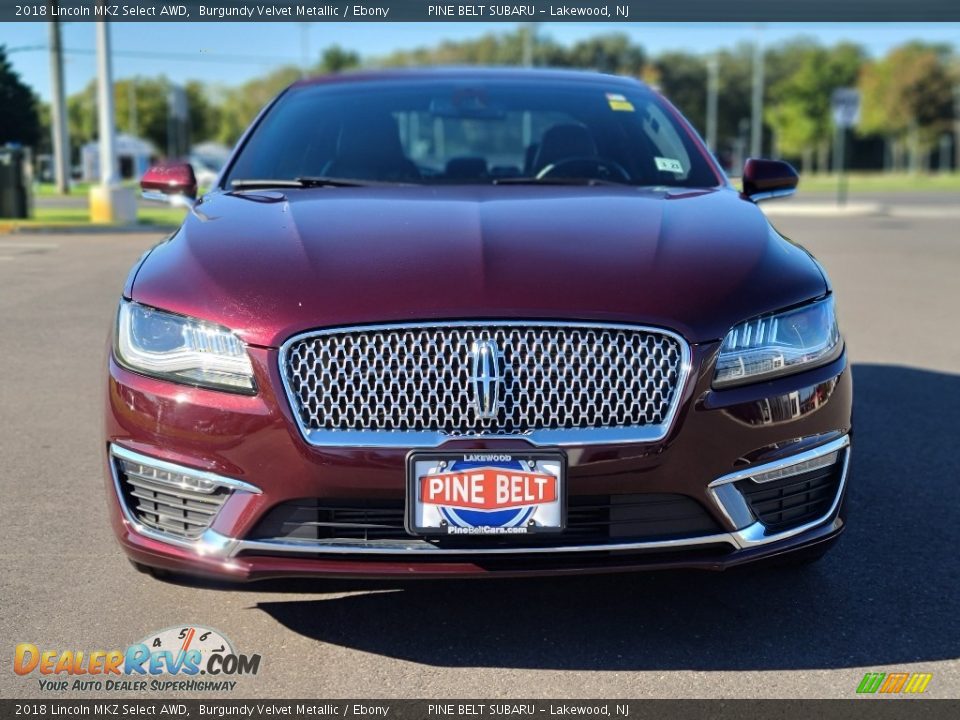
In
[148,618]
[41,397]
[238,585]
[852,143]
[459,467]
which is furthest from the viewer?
[852,143]

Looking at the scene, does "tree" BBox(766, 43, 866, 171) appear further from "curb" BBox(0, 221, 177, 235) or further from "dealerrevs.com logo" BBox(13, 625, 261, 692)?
"dealerrevs.com logo" BBox(13, 625, 261, 692)

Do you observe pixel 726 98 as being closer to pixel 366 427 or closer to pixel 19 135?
pixel 19 135

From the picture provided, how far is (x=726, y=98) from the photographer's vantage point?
10425 centimetres

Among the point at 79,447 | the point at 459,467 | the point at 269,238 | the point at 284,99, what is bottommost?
the point at 79,447

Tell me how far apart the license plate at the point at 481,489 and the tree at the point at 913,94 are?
65458 millimetres

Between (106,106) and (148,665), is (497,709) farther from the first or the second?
(106,106)

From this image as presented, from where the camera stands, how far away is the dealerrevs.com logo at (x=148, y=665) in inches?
106

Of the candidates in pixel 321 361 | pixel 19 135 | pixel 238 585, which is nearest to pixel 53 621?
pixel 238 585

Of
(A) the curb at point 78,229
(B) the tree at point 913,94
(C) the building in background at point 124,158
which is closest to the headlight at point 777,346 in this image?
(A) the curb at point 78,229

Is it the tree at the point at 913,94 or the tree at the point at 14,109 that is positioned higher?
the tree at the point at 913,94

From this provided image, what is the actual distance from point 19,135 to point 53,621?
1531cm

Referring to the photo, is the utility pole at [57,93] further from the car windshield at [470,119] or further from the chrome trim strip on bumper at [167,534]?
the chrome trim strip on bumper at [167,534]

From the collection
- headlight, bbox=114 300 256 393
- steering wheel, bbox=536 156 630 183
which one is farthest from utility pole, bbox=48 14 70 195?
headlight, bbox=114 300 256 393

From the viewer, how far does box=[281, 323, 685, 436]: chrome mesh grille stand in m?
2.60
